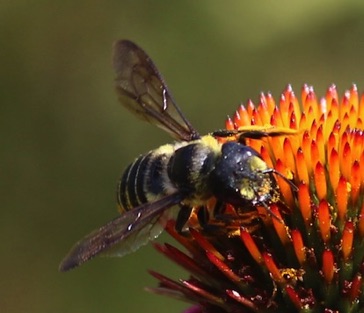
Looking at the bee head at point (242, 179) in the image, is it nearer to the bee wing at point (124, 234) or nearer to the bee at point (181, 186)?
the bee at point (181, 186)

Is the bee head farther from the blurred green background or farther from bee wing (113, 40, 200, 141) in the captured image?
the blurred green background

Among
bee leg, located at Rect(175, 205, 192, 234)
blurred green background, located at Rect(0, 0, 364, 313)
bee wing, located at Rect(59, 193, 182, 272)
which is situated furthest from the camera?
blurred green background, located at Rect(0, 0, 364, 313)

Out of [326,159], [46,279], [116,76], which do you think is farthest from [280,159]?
[46,279]

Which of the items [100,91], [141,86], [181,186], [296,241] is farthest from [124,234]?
[100,91]

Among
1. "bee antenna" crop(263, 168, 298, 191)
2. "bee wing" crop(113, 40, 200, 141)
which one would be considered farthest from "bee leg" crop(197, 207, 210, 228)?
"bee wing" crop(113, 40, 200, 141)

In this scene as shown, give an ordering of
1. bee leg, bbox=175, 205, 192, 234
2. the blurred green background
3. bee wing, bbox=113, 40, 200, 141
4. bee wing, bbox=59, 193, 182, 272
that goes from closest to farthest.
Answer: bee wing, bbox=59, 193, 182, 272
bee leg, bbox=175, 205, 192, 234
bee wing, bbox=113, 40, 200, 141
the blurred green background

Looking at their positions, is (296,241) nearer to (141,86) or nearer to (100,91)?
(141,86)

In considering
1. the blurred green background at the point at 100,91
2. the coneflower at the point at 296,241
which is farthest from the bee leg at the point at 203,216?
the blurred green background at the point at 100,91
